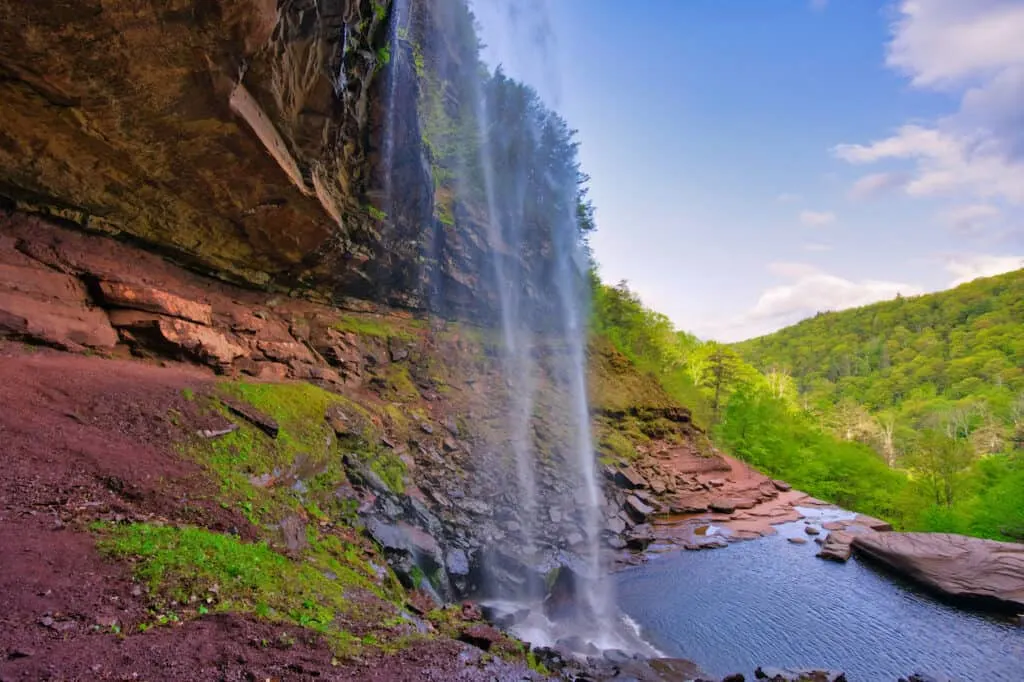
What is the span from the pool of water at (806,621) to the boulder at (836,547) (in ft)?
1.18

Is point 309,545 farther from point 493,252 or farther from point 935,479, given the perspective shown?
point 935,479

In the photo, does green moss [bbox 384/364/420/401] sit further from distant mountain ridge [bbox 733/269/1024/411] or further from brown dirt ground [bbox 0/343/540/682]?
distant mountain ridge [bbox 733/269/1024/411]

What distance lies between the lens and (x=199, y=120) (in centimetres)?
1120

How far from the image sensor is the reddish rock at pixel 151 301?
11.8m

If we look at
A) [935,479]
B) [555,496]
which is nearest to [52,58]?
[555,496]

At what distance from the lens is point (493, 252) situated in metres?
29.8

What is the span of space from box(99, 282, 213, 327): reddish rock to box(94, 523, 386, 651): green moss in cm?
828

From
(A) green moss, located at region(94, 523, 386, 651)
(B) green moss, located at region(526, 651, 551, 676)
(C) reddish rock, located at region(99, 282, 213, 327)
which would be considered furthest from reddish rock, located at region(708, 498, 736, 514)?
(C) reddish rock, located at region(99, 282, 213, 327)

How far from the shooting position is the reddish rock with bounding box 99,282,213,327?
11.8 metres

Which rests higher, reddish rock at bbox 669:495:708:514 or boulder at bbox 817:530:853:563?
boulder at bbox 817:530:853:563

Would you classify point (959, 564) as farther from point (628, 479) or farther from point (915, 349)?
point (915, 349)

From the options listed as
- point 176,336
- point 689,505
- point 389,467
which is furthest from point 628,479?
point 176,336

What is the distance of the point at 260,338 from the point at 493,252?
1656 centimetres

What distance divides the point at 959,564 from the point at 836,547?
379 cm
